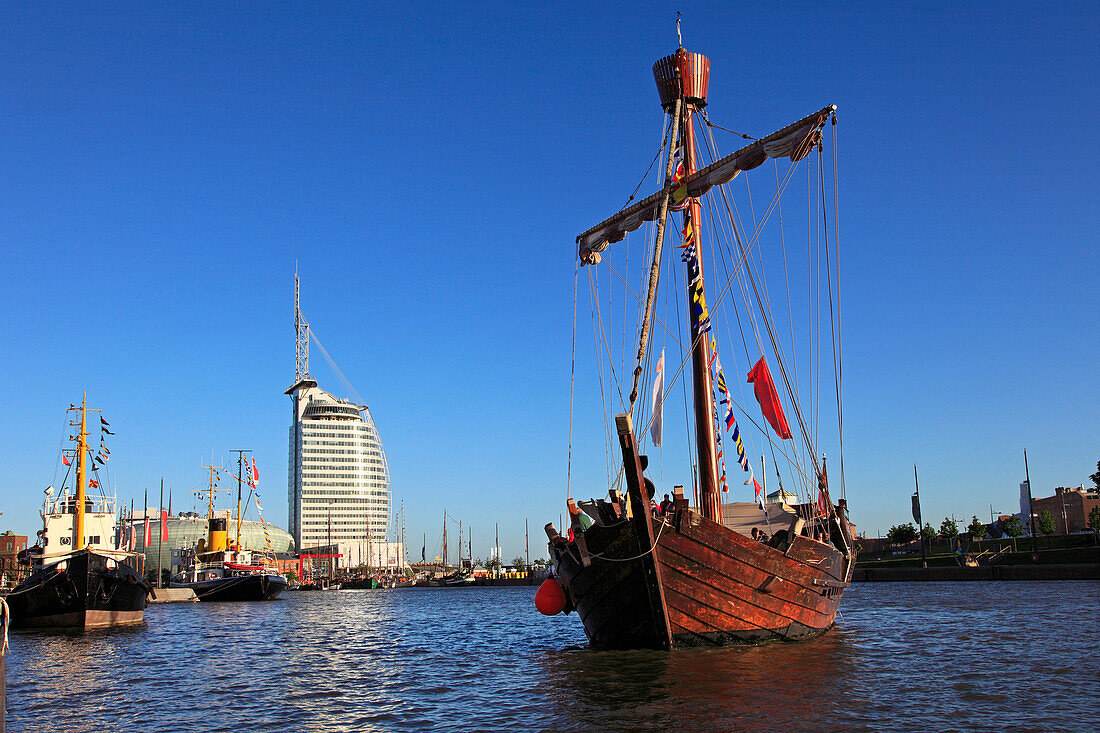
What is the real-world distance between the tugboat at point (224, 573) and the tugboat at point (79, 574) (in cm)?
3465

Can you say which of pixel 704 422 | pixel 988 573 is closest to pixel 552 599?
pixel 704 422

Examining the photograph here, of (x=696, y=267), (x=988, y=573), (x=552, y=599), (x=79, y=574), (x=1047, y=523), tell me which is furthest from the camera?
(x=1047, y=523)

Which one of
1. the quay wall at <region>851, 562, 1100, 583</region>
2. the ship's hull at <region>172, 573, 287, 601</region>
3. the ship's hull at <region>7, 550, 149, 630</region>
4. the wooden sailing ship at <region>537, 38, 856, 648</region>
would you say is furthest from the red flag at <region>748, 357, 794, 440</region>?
the ship's hull at <region>172, 573, 287, 601</region>

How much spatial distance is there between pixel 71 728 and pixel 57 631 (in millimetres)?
30091

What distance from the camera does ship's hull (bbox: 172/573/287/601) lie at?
82.4m

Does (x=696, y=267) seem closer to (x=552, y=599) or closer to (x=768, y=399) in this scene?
A: (x=768, y=399)

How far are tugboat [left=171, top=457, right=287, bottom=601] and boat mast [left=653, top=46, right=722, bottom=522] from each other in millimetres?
68752

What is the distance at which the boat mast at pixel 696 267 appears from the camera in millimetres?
25297

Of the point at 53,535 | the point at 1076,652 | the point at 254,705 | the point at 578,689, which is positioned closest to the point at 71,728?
the point at 254,705

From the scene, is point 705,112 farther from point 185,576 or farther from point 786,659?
point 185,576

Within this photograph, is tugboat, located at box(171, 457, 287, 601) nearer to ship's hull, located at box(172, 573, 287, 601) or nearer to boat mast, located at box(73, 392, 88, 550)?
ship's hull, located at box(172, 573, 287, 601)

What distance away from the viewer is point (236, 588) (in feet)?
273

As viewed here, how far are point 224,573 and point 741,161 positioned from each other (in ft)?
254

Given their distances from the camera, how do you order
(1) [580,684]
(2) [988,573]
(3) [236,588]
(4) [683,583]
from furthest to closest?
(3) [236,588] < (2) [988,573] < (4) [683,583] < (1) [580,684]
